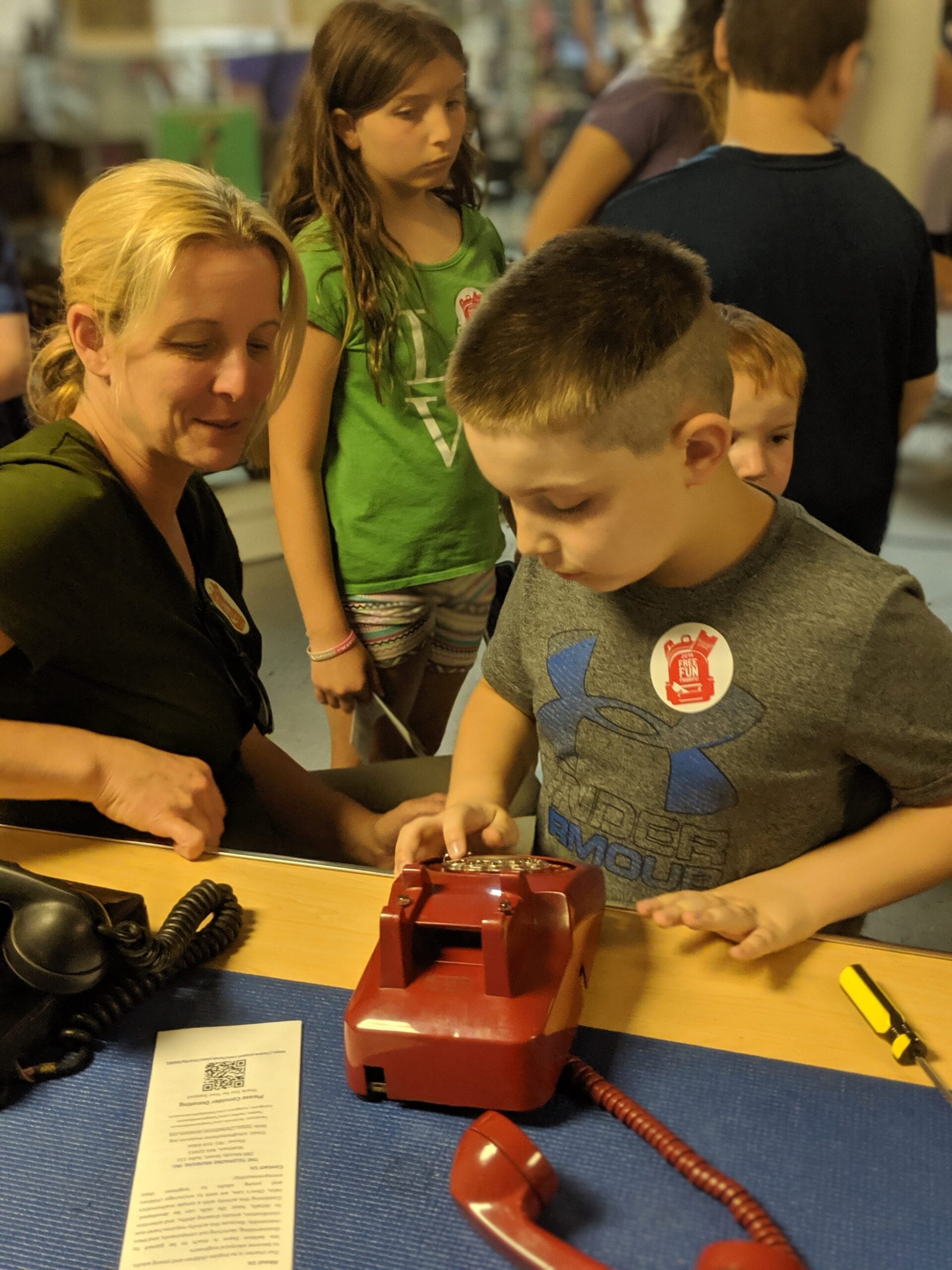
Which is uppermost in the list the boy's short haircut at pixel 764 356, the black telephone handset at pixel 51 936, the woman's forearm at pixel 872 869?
the boy's short haircut at pixel 764 356

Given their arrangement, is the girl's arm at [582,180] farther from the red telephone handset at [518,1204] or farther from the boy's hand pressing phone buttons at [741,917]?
the red telephone handset at [518,1204]

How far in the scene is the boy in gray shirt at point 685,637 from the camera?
832mm

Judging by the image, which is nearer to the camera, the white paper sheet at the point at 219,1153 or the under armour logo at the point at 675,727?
the white paper sheet at the point at 219,1153

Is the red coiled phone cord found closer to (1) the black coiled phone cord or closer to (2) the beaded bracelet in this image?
(1) the black coiled phone cord

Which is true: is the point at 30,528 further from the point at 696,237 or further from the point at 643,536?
the point at 696,237

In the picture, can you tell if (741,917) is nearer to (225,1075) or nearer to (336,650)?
(225,1075)

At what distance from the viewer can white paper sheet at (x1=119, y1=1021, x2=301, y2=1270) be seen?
0.67 meters

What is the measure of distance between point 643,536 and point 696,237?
2.17ft

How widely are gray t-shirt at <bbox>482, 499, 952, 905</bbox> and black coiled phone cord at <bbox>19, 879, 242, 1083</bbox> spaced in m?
0.37

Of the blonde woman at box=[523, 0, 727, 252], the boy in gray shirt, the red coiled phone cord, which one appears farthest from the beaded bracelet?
the red coiled phone cord

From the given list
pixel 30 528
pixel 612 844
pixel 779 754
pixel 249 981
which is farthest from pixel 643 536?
pixel 30 528

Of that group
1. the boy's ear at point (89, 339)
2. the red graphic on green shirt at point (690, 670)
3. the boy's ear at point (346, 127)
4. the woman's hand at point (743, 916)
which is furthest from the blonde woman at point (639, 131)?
the woman's hand at point (743, 916)

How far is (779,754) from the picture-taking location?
0.95m

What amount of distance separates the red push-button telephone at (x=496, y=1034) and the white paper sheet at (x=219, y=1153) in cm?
7
